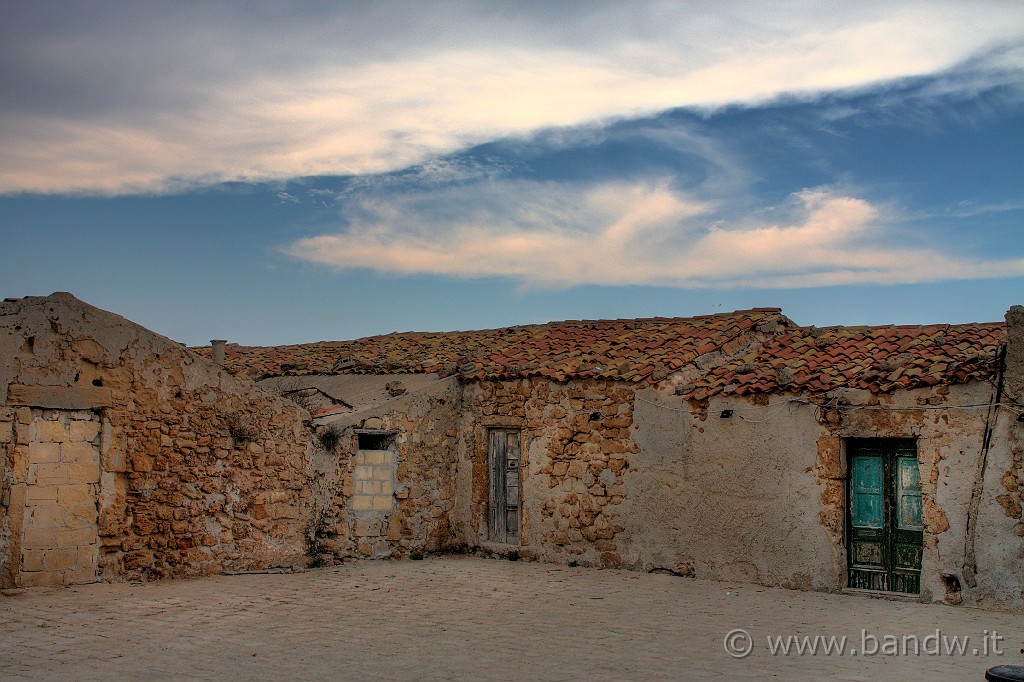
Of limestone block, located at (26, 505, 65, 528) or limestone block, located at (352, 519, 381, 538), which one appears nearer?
limestone block, located at (26, 505, 65, 528)

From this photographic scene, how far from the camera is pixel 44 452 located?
1128cm

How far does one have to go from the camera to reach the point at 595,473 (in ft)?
46.7

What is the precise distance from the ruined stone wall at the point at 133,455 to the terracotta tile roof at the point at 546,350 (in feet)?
12.5

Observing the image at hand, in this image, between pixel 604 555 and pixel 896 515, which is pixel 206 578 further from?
pixel 896 515

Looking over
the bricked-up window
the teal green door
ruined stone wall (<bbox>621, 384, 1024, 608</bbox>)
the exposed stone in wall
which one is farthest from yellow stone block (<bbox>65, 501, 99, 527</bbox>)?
the teal green door

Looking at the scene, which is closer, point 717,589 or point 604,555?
point 717,589

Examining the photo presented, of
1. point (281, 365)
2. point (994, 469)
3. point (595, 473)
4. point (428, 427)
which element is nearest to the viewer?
point (994, 469)

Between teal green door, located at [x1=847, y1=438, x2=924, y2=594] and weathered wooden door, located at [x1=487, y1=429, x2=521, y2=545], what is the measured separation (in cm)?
520

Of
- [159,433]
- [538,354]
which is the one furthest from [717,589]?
[159,433]

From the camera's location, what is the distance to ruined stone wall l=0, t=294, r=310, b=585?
1116 cm

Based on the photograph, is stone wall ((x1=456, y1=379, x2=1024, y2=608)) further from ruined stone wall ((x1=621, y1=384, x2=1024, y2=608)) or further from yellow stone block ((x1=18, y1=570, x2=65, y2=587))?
yellow stone block ((x1=18, y1=570, x2=65, y2=587))

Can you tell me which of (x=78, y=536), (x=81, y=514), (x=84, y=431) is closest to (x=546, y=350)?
(x=84, y=431)

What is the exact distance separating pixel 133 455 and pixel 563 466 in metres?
6.06

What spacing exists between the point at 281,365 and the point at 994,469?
41.5 feet
